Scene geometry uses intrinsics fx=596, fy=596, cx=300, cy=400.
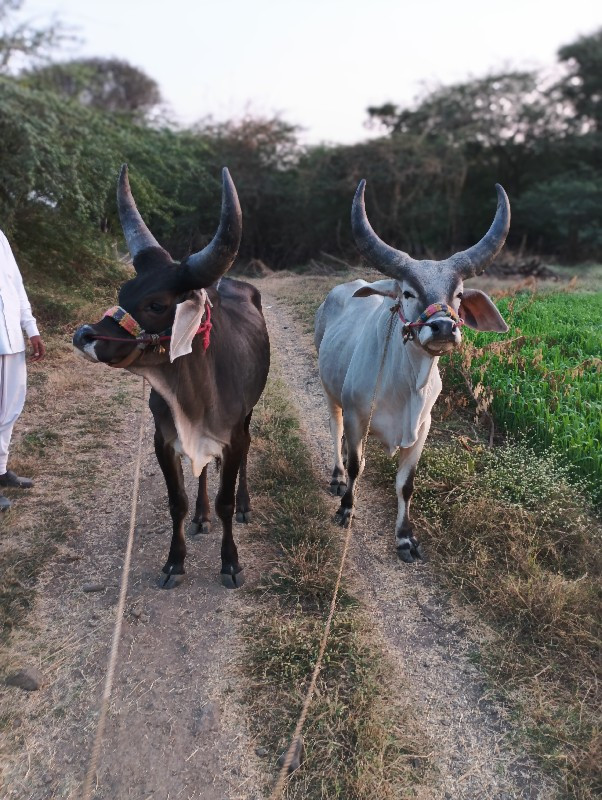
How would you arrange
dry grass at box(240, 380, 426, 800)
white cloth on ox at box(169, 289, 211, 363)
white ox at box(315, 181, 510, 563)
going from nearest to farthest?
dry grass at box(240, 380, 426, 800), white cloth on ox at box(169, 289, 211, 363), white ox at box(315, 181, 510, 563)

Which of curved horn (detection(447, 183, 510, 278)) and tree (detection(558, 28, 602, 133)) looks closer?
curved horn (detection(447, 183, 510, 278))

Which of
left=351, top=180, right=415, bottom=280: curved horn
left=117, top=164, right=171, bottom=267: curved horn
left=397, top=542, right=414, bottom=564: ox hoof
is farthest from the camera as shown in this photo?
left=397, top=542, right=414, bottom=564: ox hoof

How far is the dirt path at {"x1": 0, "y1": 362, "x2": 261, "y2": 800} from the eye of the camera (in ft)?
7.50

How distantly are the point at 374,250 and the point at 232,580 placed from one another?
1.98 metres

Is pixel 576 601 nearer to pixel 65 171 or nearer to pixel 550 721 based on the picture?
pixel 550 721

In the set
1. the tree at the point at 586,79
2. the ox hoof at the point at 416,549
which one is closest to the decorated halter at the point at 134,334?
the ox hoof at the point at 416,549

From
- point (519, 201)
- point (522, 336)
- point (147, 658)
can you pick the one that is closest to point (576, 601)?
point (147, 658)

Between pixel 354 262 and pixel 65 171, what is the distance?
1020cm

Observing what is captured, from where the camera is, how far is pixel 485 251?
3.15m

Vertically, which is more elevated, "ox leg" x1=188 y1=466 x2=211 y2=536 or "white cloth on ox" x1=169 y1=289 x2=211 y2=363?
"white cloth on ox" x1=169 y1=289 x2=211 y2=363

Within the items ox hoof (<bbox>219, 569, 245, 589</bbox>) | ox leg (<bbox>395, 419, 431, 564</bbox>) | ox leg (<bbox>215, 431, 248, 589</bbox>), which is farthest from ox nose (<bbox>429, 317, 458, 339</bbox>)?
ox hoof (<bbox>219, 569, 245, 589</bbox>)

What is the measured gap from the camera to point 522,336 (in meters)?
6.54

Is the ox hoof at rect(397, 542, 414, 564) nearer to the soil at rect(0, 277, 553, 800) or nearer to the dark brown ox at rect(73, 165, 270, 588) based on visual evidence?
the soil at rect(0, 277, 553, 800)

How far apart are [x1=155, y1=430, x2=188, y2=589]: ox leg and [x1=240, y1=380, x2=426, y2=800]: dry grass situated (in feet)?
1.69
